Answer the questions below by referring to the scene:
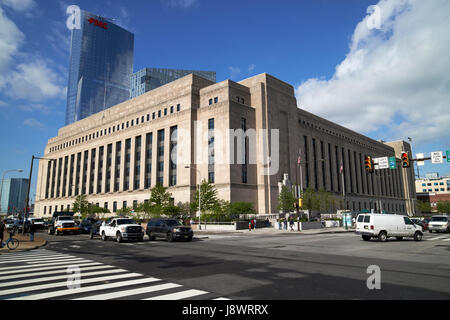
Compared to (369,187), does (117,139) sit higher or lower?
higher

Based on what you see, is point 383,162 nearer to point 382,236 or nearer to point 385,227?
point 385,227

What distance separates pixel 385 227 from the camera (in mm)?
22656

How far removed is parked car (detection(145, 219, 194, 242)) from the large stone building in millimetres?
28078

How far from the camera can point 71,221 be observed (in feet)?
126

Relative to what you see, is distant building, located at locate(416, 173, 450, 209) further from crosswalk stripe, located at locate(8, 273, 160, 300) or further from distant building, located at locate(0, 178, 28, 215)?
distant building, located at locate(0, 178, 28, 215)

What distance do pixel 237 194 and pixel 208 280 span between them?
155 ft

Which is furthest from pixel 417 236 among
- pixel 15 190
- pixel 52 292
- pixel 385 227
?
pixel 15 190

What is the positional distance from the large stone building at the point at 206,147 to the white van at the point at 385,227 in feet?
83.9

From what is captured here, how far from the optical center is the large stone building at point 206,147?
2327 inches

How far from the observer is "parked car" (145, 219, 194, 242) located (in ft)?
81.6

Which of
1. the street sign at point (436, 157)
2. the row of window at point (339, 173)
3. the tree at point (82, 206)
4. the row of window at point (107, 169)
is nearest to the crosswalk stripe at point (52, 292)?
the street sign at point (436, 157)
